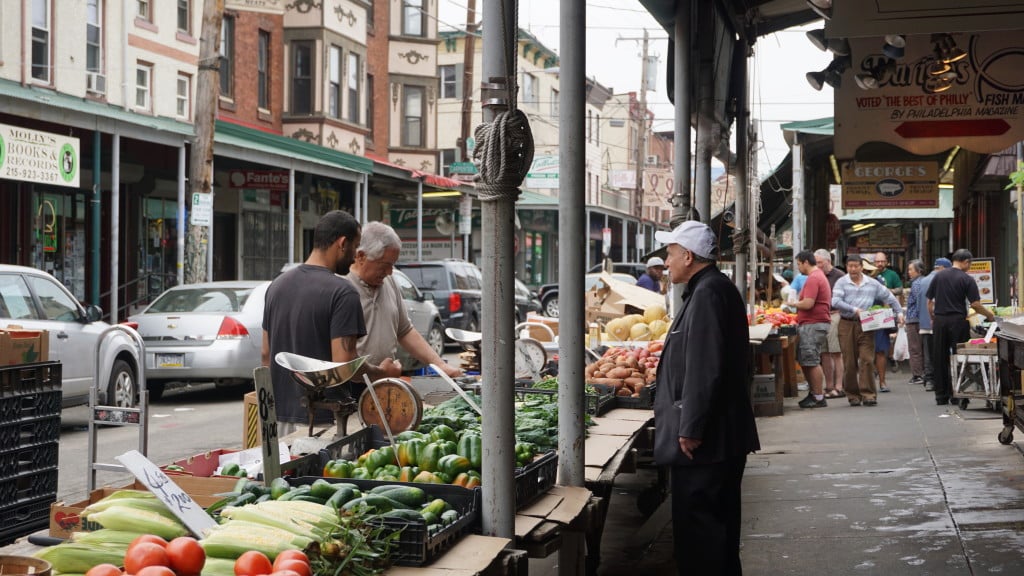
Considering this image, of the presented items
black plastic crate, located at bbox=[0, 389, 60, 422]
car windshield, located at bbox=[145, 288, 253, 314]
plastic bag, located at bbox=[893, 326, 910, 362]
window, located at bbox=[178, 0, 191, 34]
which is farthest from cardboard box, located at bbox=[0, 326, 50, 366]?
window, located at bbox=[178, 0, 191, 34]

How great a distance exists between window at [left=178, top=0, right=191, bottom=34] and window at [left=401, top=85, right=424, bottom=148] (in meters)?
13.4

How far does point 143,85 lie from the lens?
24.6 m

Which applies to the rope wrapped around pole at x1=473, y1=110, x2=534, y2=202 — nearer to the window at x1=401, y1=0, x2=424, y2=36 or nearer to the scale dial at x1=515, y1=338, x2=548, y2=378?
the scale dial at x1=515, y1=338, x2=548, y2=378

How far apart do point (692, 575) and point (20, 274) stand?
8988 millimetres

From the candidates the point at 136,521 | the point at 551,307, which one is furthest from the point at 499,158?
the point at 551,307

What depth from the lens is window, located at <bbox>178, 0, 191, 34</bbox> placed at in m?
26.1

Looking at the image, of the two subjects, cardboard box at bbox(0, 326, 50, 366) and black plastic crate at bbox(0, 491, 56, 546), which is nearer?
black plastic crate at bbox(0, 491, 56, 546)

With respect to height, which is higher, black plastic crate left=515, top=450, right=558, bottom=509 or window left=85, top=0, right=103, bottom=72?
window left=85, top=0, right=103, bottom=72

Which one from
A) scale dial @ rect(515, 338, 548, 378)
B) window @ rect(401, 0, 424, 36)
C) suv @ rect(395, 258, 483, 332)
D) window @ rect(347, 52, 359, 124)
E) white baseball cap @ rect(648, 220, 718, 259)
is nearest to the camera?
white baseball cap @ rect(648, 220, 718, 259)

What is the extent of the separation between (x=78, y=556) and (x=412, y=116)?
1467 inches

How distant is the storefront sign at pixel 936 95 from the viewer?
1032 centimetres

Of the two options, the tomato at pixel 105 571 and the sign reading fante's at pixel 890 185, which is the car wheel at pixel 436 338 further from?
the tomato at pixel 105 571

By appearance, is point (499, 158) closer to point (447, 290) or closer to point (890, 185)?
point (890, 185)

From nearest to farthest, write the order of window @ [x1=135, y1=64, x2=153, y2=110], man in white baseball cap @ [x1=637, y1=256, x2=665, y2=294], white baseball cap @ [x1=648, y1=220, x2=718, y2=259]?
white baseball cap @ [x1=648, y1=220, x2=718, y2=259], man in white baseball cap @ [x1=637, y1=256, x2=665, y2=294], window @ [x1=135, y1=64, x2=153, y2=110]
